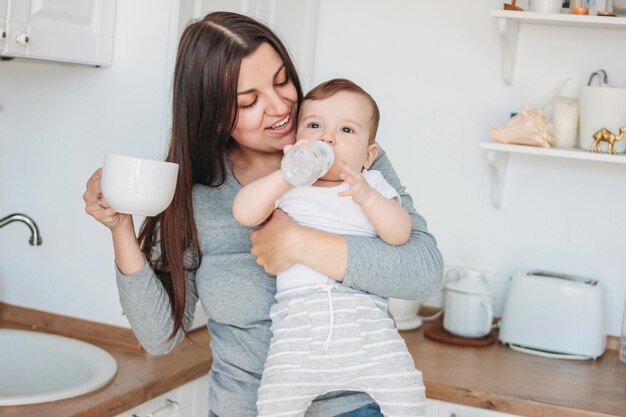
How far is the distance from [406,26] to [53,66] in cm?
106

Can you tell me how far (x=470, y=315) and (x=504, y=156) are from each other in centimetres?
46

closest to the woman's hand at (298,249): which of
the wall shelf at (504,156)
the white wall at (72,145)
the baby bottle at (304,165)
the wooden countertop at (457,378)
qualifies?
the baby bottle at (304,165)

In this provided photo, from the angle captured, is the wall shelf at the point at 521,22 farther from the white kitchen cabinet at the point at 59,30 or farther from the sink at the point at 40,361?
the sink at the point at 40,361

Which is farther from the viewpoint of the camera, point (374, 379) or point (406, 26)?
point (406, 26)

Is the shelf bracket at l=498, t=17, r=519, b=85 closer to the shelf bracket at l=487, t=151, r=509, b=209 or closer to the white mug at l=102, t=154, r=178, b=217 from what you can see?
the shelf bracket at l=487, t=151, r=509, b=209

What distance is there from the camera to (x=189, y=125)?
5.16 ft

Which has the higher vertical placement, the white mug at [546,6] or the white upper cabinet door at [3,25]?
the white mug at [546,6]

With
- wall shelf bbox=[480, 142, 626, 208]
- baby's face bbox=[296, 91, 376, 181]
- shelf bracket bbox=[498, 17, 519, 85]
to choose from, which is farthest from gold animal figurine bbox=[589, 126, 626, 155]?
baby's face bbox=[296, 91, 376, 181]

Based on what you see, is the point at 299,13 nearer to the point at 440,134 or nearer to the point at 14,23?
the point at 440,134

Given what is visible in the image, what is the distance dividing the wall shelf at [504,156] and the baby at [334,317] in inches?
38.4

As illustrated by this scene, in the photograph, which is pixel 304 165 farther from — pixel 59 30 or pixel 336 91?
pixel 59 30

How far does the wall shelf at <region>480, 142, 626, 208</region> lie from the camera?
2340mm

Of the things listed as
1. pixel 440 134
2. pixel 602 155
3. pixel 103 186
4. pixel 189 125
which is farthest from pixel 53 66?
pixel 602 155

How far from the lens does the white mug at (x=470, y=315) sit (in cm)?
252
